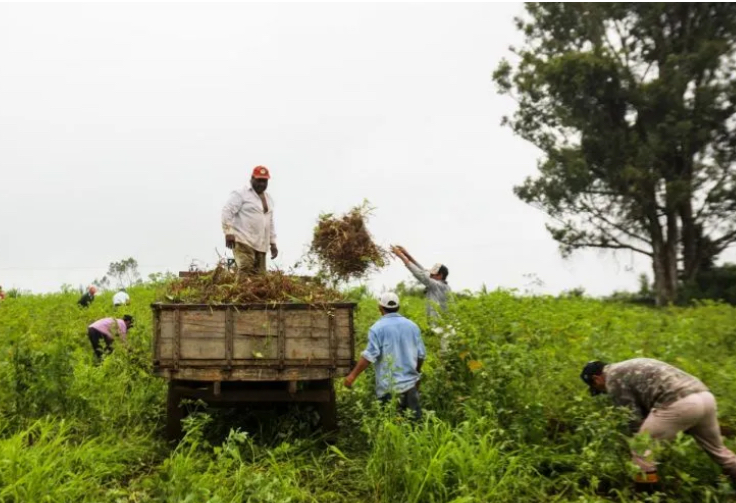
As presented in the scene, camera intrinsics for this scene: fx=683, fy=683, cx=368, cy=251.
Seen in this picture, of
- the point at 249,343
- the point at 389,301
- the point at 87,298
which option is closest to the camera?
the point at 249,343

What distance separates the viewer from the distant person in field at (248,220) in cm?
789

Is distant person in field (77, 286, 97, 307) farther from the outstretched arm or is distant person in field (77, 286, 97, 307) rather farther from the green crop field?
the outstretched arm

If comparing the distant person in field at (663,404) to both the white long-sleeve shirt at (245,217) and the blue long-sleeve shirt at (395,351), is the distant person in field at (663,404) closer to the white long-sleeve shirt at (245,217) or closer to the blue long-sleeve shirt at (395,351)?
the blue long-sleeve shirt at (395,351)

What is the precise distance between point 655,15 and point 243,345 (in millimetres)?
21533

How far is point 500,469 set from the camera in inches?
207

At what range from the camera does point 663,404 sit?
531 centimetres

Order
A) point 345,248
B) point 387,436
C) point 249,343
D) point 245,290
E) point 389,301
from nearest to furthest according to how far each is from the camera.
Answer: point 387,436, point 249,343, point 245,290, point 389,301, point 345,248

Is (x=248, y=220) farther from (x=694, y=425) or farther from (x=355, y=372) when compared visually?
(x=694, y=425)

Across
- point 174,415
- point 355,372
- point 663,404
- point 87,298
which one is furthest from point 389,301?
point 87,298

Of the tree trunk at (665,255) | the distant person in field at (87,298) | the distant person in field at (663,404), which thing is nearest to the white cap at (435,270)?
the distant person in field at (663,404)

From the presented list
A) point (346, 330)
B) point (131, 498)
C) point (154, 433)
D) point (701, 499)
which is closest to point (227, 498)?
point (131, 498)

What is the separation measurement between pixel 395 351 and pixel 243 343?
1.38 m

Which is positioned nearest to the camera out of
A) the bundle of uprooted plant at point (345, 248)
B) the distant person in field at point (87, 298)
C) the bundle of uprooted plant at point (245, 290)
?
the bundle of uprooted plant at point (245, 290)

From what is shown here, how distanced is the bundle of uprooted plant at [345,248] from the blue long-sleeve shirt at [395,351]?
63.7 inches
